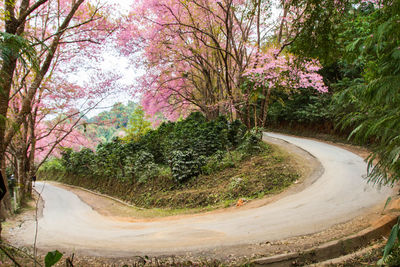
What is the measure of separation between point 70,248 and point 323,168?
7.92 metres

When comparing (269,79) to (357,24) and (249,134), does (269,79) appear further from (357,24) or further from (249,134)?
(357,24)

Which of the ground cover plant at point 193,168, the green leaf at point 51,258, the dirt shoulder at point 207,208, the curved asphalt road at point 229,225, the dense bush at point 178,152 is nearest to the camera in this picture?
the green leaf at point 51,258

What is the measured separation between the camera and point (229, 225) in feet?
18.2

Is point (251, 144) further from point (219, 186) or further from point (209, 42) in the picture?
point (209, 42)

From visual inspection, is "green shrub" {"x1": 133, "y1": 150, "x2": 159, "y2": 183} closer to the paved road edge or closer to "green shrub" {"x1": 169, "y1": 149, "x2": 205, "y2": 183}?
"green shrub" {"x1": 169, "y1": 149, "x2": 205, "y2": 183}

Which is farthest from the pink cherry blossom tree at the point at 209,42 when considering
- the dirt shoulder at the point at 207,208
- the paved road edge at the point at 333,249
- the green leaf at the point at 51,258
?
the green leaf at the point at 51,258

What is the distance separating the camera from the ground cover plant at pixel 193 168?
812 centimetres

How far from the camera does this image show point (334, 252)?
339 centimetres

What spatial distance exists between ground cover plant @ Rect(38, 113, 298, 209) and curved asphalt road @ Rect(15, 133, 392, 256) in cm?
122

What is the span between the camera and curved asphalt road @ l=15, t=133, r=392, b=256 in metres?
4.65

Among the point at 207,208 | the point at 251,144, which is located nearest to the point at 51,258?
the point at 207,208

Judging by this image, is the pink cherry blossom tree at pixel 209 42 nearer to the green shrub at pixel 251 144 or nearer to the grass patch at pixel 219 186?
the green shrub at pixel 251 144

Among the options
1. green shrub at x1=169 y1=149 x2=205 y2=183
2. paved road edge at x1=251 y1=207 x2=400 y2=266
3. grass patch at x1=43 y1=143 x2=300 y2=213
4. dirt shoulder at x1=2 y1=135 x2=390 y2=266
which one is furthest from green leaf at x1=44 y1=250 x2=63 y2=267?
green shrub at x1=169 y1=149 x2=205 y2=183

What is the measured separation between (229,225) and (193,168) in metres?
4.18
